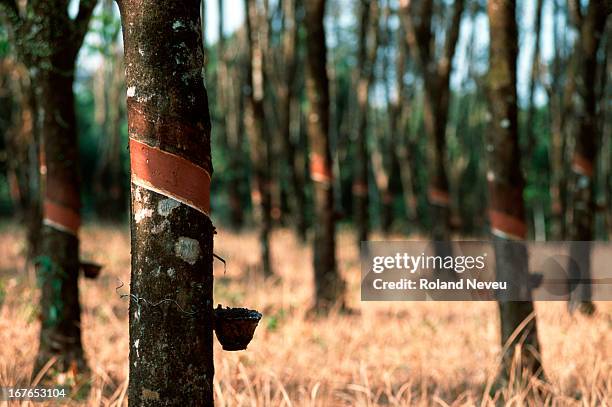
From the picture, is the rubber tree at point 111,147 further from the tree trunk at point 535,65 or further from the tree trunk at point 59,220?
the tree trunk at point 59,220

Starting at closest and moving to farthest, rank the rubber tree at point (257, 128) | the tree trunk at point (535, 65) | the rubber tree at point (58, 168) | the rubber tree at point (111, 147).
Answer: the rubber tree at point (58, 168) < the rubber tree at point (257, 128) < the tree trunk at point (535, 65) < the rubber tree at point (111, 147)

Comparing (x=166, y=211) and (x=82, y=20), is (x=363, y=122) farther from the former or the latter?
(x=166, y=211)

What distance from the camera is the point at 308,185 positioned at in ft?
81.4

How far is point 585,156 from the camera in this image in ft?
23.3

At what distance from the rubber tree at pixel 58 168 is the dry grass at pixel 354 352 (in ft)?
1.07

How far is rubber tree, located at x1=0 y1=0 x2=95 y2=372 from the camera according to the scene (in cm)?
470

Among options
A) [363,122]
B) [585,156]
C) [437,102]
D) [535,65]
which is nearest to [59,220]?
[585,156]

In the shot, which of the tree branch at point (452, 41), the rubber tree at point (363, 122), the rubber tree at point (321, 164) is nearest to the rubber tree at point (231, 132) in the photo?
the rubber tree at point (363, 122)

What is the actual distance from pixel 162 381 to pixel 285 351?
10.4 feet

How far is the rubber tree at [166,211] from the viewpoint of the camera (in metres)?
2.35

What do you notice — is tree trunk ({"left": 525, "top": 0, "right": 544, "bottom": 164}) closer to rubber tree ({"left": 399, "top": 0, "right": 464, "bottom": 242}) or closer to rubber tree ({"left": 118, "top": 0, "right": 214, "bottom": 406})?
rubber tree ({"left": 399, "top": 0, "right": 464, "bottom": 242})

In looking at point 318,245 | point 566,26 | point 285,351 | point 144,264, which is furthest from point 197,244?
point 566,26

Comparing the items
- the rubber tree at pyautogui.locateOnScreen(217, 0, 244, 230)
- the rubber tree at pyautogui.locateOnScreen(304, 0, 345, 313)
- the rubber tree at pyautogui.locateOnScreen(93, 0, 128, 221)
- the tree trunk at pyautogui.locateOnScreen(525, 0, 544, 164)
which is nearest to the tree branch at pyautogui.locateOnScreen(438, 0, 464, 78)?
the tree trunk at pyautogui.locateOnScreen(525, 0, 544, 164)

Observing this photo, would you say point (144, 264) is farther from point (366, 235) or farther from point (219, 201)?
point (219, 201)
